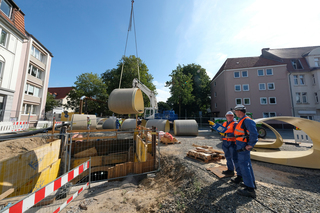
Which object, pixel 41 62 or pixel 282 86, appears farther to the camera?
pixel 282 86

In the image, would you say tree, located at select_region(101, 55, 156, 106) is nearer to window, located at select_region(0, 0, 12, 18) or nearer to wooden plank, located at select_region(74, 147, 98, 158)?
window, located at select_region(0, 0, 12, 18)

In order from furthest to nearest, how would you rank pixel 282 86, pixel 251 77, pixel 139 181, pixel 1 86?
pixel 251 77
pixel 282 86
pixel 1 86
pixel 139 181

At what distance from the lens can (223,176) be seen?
3572 mm

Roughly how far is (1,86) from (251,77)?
32.6 metres

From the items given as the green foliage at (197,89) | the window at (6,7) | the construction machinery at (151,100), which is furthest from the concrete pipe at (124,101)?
the green foliage at (197,89)

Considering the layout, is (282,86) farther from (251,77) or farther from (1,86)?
(1,86)

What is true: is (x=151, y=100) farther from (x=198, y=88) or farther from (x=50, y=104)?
(x=50, y=104)

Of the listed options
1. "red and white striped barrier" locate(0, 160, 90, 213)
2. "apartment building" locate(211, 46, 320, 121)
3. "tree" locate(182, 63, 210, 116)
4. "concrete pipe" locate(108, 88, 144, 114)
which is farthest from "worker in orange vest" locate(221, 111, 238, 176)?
"tree" locate(182, 63, 210, 116)

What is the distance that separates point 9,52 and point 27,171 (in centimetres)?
1546

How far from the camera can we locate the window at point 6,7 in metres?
12.2

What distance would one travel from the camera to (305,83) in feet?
69.7

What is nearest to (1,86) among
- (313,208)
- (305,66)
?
(313,208)

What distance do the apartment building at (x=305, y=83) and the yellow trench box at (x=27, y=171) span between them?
29.8m

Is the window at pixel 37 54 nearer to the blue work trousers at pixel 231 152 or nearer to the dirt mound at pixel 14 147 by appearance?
the dirt mound at pixel 14 147
